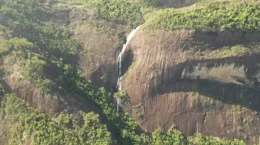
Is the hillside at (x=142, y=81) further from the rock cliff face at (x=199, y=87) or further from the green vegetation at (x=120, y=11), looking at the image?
the green vegetation at (x=120, y=11)

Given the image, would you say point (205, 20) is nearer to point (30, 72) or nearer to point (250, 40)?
point (250, 40)

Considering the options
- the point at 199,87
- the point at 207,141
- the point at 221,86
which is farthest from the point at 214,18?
the point at 207,141

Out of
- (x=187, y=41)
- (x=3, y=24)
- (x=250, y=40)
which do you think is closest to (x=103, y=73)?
(x=187, y=41)

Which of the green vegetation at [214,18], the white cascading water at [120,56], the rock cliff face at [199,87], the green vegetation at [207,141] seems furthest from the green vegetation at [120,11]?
the green vegetation at [207,141]

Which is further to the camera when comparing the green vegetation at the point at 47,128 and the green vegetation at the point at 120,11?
the green vegetation at the point at 120,11

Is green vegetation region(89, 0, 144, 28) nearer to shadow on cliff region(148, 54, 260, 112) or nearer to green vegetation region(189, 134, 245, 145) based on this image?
shadow on cliff region(148, 54, 260, 112)

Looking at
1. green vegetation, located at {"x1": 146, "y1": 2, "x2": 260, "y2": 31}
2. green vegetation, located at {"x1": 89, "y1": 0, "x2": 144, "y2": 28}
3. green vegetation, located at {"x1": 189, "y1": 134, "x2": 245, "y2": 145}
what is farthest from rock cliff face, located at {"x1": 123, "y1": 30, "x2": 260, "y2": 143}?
green vegetation, located at {"x1": 89, "y1": 0, "x2": 144, "y2": 28}
